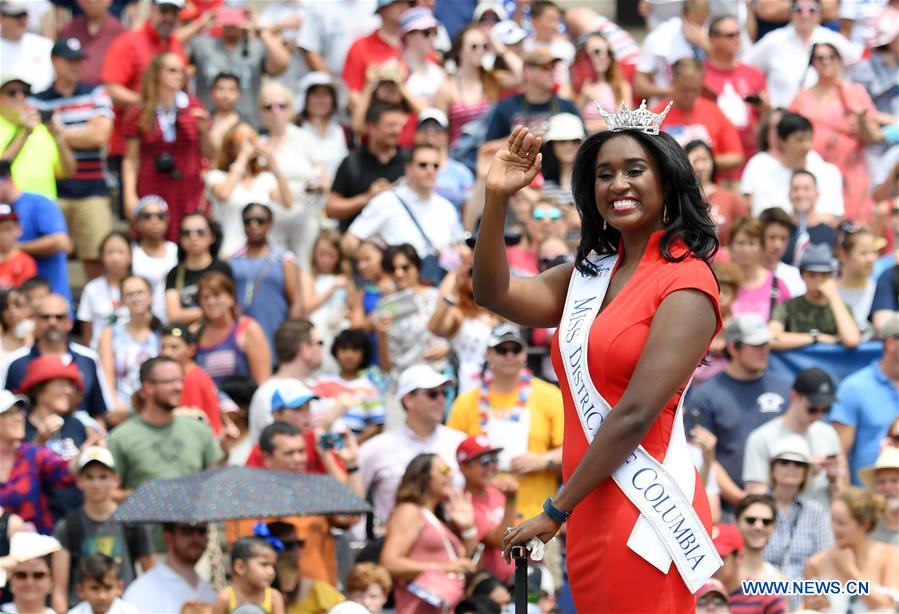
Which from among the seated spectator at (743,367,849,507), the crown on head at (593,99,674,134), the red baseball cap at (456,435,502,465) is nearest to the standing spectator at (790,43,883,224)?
the seated spectator at (743,367,849,507)

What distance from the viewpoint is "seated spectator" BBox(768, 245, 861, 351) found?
1199 centimetres

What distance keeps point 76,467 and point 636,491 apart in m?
5.37

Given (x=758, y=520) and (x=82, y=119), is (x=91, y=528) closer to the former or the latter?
(x=758, y=520)

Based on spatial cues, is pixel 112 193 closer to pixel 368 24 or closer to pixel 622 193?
pixel 368 24

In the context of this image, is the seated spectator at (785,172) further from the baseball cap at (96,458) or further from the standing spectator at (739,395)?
the baseball cap at (96,458)

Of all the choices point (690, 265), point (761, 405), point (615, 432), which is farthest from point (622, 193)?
point (761, 405)

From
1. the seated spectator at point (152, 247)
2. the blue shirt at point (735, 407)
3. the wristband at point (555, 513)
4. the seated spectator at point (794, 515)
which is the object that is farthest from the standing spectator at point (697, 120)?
the wristband at point (555, 513)

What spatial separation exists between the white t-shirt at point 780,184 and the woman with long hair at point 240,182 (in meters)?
3.30

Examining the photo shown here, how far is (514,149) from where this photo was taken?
17.2 ft

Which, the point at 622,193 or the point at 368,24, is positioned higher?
the point at 622,193

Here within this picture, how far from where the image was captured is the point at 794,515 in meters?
10.3

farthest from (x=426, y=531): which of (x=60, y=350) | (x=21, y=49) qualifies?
(x=21, y=49)

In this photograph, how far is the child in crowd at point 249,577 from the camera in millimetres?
8938

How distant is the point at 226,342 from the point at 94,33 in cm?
450
